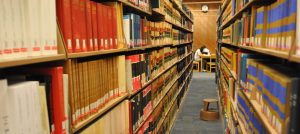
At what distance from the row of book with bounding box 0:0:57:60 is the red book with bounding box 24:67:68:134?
89mm

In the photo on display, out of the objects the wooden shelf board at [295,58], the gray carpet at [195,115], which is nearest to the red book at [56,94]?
the wooden shelf board at [295,58]

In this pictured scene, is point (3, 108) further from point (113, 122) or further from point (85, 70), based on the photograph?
point (113, 122)

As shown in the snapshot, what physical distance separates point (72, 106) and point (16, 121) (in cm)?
45

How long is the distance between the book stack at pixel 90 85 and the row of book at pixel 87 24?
0.10 m

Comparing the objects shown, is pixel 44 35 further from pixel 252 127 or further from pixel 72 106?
pixel 252 127

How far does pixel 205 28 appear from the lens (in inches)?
565

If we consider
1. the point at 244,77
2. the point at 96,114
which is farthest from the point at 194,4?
the point at 96,114

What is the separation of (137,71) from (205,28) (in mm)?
12083

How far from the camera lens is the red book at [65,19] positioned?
1469 mm

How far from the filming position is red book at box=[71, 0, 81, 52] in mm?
1567

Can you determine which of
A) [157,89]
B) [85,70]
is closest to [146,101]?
[157,89]

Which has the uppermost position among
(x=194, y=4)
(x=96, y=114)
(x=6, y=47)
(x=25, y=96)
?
(x=194, y=4)

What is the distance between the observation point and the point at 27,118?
1.14 meters

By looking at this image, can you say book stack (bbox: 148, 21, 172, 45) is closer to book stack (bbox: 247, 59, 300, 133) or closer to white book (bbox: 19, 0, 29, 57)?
book stack (bbox: 247, 59, 300, 133)
